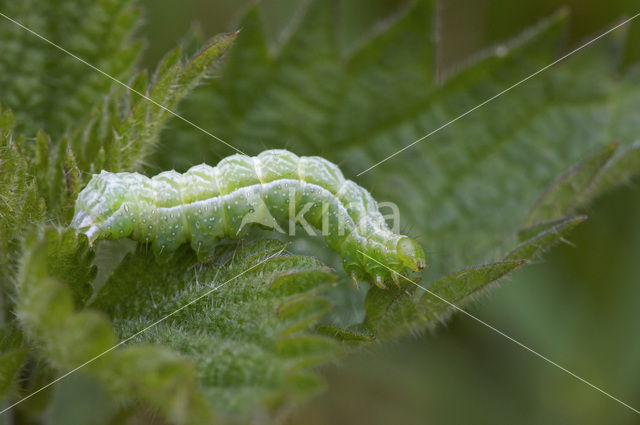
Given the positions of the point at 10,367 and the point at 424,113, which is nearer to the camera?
the point at 10,367

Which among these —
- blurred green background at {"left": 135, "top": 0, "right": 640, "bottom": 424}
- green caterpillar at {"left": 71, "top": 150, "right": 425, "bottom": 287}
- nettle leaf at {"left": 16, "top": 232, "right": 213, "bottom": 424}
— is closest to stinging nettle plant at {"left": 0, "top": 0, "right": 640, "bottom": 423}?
nettle leaf at {"left": 16, "top": 232, "right": 213, "bottom": 424}

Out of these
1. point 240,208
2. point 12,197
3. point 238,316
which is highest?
point 12,197

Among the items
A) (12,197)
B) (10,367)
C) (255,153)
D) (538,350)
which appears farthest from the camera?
(538,350)

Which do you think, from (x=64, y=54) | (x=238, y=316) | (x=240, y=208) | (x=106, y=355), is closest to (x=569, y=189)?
(x=240, y=208)

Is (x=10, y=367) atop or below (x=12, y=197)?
below

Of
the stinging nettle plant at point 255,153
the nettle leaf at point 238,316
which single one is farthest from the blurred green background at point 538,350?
the nettle leaf at point 238,316

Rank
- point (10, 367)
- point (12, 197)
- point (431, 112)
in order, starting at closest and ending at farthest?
point (10, 367)
point (12, 197)
point (431, 112)

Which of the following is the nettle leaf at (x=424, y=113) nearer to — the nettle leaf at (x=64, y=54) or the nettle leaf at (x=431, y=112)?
the nettle leaf at (x=431, y=112)

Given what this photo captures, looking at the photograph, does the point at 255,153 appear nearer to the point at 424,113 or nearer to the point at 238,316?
the point at 424,113
